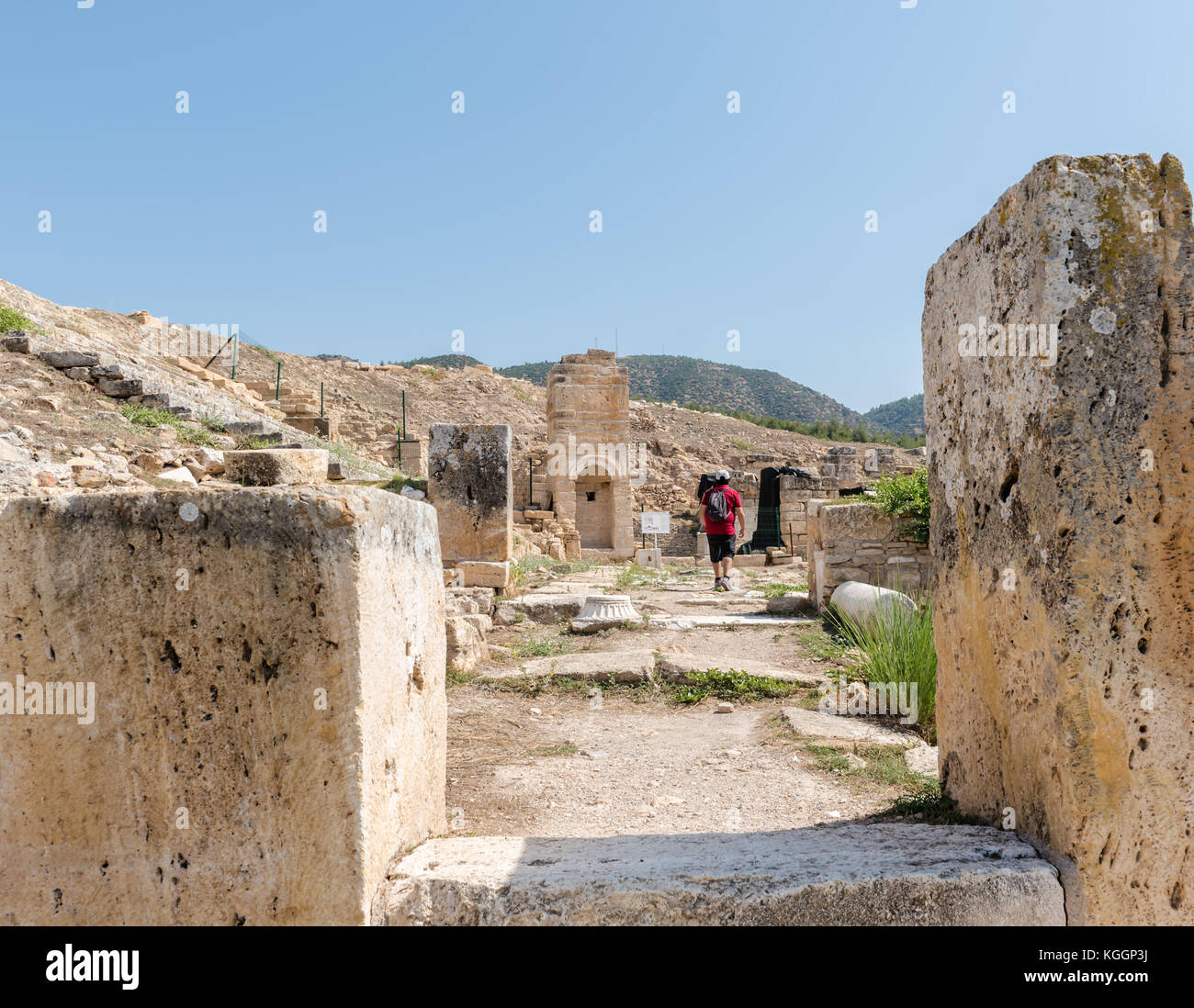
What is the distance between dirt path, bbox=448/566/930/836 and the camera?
9.59ft

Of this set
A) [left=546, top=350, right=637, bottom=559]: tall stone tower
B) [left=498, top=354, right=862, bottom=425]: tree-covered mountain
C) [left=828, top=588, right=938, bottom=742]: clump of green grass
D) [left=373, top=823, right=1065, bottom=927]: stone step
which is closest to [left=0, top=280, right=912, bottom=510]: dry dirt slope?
[left=546, top=350, right=637, bottom=559]: tall stone tower

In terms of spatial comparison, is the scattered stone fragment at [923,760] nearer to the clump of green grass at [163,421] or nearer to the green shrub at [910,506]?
the green shrub at [910,506]

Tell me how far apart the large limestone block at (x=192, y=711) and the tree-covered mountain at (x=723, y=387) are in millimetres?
54975

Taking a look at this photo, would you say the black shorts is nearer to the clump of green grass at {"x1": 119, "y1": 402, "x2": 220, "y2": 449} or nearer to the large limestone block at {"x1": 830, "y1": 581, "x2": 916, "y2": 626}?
the large limestone block at {"x1": 830, "y1": 581, "x2": 916, "y2": 626}

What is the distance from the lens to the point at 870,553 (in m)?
7.56

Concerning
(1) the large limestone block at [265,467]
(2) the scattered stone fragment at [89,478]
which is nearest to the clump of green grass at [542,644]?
(1) the large limestone block at [265,467]

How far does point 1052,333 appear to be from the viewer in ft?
6.24

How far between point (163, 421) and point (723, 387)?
192ft

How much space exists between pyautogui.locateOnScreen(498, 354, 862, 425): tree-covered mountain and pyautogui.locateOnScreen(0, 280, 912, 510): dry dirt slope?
2563 cm

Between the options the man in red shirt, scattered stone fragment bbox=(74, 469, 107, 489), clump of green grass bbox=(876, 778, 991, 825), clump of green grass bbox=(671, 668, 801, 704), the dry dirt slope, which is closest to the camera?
clump of green grass bbox=(876, 778, 991, 825)

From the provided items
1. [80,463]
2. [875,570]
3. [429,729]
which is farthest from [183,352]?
[429,729]
